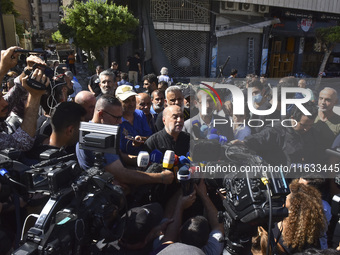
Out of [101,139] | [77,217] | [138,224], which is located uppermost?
[101,139]

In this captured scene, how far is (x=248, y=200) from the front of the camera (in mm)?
1502

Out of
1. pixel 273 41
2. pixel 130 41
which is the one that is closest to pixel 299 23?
pixel 273 41

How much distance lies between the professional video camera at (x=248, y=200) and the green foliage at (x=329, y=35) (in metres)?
13.0

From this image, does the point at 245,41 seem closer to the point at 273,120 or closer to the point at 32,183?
the point at 273,120

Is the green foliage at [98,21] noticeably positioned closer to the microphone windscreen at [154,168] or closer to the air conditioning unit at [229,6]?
the air conditioning unit at [229,6]

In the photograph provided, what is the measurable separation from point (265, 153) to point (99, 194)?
1885 millimetres

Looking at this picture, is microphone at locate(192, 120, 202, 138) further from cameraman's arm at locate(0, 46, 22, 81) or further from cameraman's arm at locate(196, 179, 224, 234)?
cameraman's arm at locate(0, 46, 22, 81)

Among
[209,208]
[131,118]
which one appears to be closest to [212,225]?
[209,208]

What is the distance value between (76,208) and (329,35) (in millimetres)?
13836

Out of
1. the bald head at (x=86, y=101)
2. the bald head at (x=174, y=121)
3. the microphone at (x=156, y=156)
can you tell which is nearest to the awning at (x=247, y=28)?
the bald head at (x=86, y=101)

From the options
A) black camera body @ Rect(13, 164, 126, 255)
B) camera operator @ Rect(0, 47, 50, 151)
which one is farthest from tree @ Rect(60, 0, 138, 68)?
black camera body @ Rect(13, 164, 126, 255)

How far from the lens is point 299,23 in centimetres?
1748

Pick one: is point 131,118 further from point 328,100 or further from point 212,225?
point 328,100

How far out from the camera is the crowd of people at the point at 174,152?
1911mm
